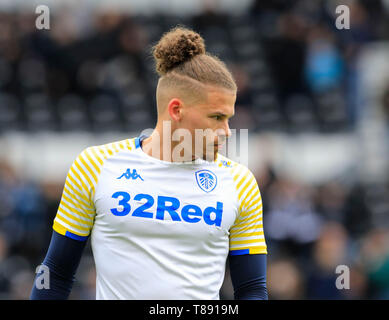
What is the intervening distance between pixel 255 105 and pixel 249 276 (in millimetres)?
7967

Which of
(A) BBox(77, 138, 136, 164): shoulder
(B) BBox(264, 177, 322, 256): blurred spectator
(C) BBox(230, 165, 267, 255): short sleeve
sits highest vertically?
(A) BBox(77, 138, 136, 164): shoulder

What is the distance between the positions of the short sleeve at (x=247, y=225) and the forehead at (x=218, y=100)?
1.31ft

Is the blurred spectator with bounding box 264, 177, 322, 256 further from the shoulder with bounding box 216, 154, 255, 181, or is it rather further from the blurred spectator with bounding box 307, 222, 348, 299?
the shoulder with bounding box 216, 154, 255, 181

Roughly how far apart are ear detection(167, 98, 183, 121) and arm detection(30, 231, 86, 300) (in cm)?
74

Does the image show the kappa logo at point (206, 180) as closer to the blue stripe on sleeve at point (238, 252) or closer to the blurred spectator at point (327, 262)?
the blue stripe on sleeve at point (238, 252)

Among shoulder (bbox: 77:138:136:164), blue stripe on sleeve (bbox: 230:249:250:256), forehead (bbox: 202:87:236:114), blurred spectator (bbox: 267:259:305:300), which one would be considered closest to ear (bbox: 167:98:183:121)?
forehead (bbox: 202:87:236:114)

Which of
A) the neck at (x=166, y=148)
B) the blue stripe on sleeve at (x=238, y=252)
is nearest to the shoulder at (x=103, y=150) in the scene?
the neck at (x=166, y=148)

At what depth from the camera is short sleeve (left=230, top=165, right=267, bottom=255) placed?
12.7 feet

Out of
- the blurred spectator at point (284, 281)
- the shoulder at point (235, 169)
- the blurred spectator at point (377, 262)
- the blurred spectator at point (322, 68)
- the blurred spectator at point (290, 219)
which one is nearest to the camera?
the shoulder at point (235, 169)

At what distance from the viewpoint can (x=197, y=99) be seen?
375cm

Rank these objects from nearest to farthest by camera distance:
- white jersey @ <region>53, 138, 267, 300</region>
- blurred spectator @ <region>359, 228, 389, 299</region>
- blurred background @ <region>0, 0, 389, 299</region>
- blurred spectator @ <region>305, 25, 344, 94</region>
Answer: white jersey @ <region>53, 138, 267, 300</region> < blurred spectator @ <region>359, 228, 389, 299</region> < blurred background @ <region>0, 0, 389, 299</region> < blurred spectator @ <region>305, 25, 344, 94</region>

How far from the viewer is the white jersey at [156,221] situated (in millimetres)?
3688

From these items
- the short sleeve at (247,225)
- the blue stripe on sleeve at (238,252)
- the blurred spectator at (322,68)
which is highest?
the blurred spectator at (322,68)

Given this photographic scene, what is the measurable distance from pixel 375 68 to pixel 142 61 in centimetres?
347
